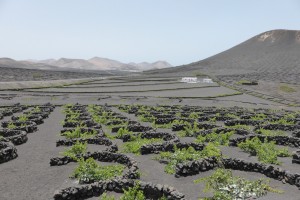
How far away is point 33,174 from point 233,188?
38.8 feet

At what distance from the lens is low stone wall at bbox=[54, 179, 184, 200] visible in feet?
54.7

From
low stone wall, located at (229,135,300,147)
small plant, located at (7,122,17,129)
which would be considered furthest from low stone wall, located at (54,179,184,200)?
small plant, located at (7,122,17,129)

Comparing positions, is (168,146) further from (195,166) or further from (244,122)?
(244,122)

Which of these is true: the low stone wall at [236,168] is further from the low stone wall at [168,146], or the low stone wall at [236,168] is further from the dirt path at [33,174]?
the dirt path at [33,174]

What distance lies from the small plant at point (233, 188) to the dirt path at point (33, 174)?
774 cm

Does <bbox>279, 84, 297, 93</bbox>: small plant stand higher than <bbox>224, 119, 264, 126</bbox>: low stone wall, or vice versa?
<bbox>224, 119, 264, 126</bbox>: low stone wall

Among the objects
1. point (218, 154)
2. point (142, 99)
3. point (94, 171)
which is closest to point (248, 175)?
point (218, 154)

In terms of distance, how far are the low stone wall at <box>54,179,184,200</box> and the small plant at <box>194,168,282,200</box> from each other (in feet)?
6.81

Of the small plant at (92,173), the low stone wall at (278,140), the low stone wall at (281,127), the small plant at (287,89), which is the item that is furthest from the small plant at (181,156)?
the small plant at (287,89)

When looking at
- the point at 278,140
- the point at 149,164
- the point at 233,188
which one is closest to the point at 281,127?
the point at 278,140

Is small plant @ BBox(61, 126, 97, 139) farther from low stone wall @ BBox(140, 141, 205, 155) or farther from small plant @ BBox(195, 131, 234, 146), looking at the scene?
small plant @ BBox(195, 131, 234, 146)

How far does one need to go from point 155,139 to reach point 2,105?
3966 centimetres

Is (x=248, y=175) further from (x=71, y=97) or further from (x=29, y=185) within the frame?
(x=71, y=97)

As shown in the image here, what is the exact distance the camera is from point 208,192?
18.3 meters
